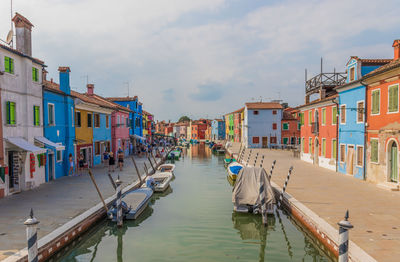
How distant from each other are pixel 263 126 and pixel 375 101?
38.8 meters

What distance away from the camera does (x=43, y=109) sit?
58.7 ft

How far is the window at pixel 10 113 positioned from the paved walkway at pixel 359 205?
50.5ft

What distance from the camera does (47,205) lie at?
12672 mm

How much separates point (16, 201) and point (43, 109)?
6.70m

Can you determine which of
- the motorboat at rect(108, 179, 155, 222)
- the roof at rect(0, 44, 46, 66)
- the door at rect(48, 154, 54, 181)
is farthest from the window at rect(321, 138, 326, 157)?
the roof at rect(0, 44, 46, 66)

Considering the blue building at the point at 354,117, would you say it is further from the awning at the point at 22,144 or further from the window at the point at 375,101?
the awning at the point at 22,144

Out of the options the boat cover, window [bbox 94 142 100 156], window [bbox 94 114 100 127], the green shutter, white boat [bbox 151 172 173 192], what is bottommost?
white boat [bbox 151 172 173 192]

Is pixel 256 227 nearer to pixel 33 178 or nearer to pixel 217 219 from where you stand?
pixel 217 219

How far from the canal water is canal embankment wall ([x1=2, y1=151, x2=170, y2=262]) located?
283 millimetres

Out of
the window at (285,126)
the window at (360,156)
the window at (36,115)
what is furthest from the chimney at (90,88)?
the window at (285,126)

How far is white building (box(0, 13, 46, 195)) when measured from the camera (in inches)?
564

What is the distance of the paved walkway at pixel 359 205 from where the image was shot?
845 cm

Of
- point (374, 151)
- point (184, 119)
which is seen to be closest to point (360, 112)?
point (374, 151)

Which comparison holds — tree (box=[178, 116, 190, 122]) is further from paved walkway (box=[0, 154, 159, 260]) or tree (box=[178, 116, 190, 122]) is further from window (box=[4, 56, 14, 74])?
window (box=[4, 56, 14, 74])
